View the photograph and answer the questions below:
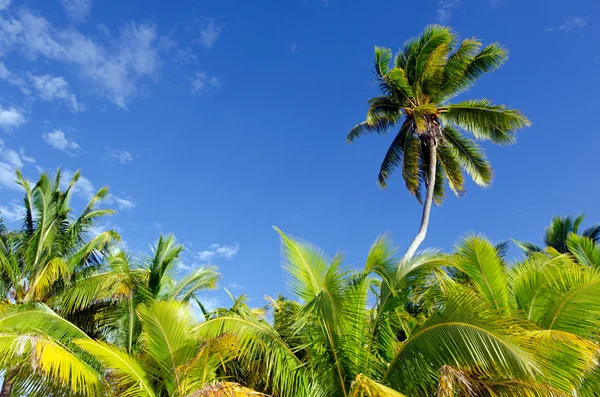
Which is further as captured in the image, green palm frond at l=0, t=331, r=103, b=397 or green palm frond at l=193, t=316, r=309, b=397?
green palm frond at l=193, t=316, r=309, b=397

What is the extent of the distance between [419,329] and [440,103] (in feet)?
39.0

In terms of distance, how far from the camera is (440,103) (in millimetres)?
16500

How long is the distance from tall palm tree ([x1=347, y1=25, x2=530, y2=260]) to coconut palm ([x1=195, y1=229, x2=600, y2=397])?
684 centimetres

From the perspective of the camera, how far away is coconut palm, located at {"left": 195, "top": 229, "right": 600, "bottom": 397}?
19.5ft

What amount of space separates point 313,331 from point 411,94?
1110 cm

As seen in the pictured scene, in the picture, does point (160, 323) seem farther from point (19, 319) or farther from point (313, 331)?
point (19, 319)

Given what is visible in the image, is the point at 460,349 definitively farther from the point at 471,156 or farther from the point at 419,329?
the point at 471,156

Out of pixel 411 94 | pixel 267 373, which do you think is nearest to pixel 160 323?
pixel 267 373

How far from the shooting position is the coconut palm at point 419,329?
5941mm

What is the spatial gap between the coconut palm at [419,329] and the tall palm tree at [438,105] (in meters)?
6.84

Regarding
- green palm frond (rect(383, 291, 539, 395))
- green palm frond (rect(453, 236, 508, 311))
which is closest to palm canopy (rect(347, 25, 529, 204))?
green palm frond (rect(453, 236, 508, 311))

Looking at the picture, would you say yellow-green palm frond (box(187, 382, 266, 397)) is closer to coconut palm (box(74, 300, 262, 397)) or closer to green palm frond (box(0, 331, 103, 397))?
coconut palm (box(74, 300, 262, 397))

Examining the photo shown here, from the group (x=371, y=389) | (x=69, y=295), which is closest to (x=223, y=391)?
(x=371, y=389)

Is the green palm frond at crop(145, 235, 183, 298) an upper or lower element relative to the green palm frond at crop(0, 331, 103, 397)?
upper
